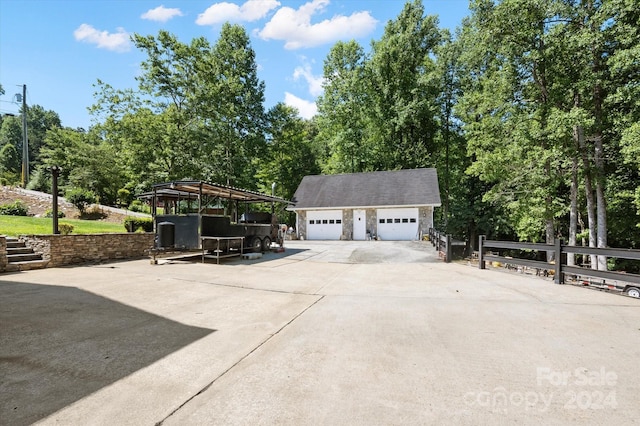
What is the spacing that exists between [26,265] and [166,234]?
12.0ft

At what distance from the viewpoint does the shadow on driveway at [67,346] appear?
2.34 metres

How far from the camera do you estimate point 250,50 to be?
28141 mm

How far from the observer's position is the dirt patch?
1753cm

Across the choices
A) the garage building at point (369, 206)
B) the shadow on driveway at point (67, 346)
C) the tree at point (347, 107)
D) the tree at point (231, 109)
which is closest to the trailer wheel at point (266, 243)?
the shadow on driveway at point (67, 346)

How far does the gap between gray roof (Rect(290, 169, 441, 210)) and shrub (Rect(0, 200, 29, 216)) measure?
16608 mm

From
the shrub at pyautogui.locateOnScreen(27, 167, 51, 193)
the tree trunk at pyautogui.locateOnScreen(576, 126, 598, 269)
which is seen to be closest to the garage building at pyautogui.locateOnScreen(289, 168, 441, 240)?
the tree trunk at pyautogui.locateOnScreen(576, 126, 598, 269)

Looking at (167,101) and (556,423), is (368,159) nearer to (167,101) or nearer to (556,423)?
(167,101)

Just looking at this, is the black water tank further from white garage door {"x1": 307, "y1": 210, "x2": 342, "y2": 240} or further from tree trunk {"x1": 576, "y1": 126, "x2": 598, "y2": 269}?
tree trunk {"x1": 576, "y1": 126, "x2": 598, "y2": 269}

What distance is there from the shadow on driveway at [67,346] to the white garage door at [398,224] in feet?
63.8

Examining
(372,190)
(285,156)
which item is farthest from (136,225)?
(285,156)

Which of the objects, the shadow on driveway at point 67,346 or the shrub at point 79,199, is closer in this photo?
the shadow on driveway at point 67,346

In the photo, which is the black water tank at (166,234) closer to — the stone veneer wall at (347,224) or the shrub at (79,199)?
the shrub at (79,199)

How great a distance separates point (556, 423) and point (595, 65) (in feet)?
57.6

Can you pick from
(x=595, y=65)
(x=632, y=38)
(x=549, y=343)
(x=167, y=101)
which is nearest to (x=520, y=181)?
(x=595, y=65)
